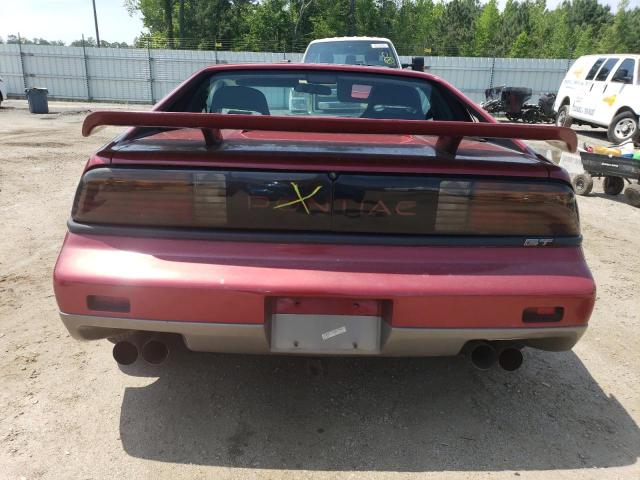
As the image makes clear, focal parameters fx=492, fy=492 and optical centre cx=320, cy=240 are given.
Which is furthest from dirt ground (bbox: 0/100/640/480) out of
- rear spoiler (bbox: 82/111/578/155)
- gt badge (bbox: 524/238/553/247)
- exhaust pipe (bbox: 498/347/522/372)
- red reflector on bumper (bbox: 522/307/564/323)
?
rear spoiler (bbox: 82/111/578/155)

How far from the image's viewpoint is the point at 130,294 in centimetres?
178

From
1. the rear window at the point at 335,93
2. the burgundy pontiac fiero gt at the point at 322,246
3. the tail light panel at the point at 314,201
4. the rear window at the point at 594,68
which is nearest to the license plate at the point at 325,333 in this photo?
the burgundy pontiac fiero gt at the point at 322,246

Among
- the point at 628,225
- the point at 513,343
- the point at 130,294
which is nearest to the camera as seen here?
the point at 130,294

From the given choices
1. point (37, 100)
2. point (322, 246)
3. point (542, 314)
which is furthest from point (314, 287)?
point (37, 100)

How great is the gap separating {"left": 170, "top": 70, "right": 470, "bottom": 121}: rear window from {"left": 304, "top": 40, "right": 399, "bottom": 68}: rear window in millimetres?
5323

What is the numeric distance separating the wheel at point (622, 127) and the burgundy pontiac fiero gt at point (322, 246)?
11809 mm

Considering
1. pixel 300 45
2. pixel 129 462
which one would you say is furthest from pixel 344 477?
pixel 300 45

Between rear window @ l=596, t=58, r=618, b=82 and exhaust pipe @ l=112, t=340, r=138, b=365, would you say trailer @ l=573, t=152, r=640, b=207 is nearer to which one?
exhaust pipe @ l=112, t=340, r=138, b=365

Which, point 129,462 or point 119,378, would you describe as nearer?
point 129,462

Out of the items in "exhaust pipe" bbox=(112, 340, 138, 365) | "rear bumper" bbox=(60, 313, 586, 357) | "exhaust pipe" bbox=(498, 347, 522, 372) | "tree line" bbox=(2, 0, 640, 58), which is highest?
"tree line" bbox=(2, 0, 640, 58)

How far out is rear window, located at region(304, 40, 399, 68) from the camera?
806 cm

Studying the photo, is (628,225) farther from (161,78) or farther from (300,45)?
(300,45)

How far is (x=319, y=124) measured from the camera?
66.9 inches

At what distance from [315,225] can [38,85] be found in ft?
88.9
